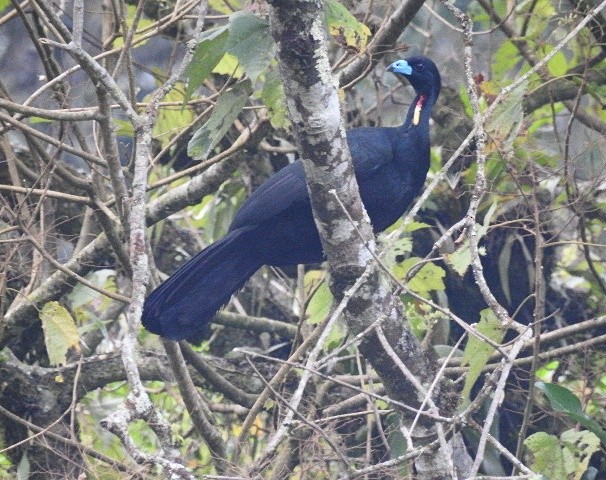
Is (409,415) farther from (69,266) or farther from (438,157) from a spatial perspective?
(438,157)

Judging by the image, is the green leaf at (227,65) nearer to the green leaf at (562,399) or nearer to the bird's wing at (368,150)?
the bird's wing at (368,150)

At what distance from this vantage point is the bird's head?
4211 millimetres

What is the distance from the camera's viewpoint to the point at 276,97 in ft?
10.4

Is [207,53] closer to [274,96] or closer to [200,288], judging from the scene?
[274,96]

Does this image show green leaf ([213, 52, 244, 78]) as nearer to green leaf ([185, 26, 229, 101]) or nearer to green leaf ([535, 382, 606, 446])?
green leaf ([185, 26, 229, 101])

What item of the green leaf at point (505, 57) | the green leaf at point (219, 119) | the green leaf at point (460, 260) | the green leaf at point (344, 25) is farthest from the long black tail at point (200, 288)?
the green leaf at point (505, 57)

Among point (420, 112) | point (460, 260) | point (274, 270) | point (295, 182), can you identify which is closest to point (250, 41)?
point (460, 260)

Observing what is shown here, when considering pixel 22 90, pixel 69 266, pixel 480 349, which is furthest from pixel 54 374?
pixel 22 90

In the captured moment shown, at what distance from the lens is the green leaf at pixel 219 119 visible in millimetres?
3143

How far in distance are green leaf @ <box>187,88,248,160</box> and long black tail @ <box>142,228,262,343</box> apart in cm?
65

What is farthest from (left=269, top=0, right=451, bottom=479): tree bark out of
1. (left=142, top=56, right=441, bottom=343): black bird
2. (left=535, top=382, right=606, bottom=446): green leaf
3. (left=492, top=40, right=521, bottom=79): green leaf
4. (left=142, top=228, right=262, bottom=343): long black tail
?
(left=492, top=40, right=521, bottom=79): green leaf

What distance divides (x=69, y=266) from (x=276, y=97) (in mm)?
1137

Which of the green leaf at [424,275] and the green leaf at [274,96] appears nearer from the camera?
the green leaf at [274,96]

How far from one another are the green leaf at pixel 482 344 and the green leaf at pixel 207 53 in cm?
108
